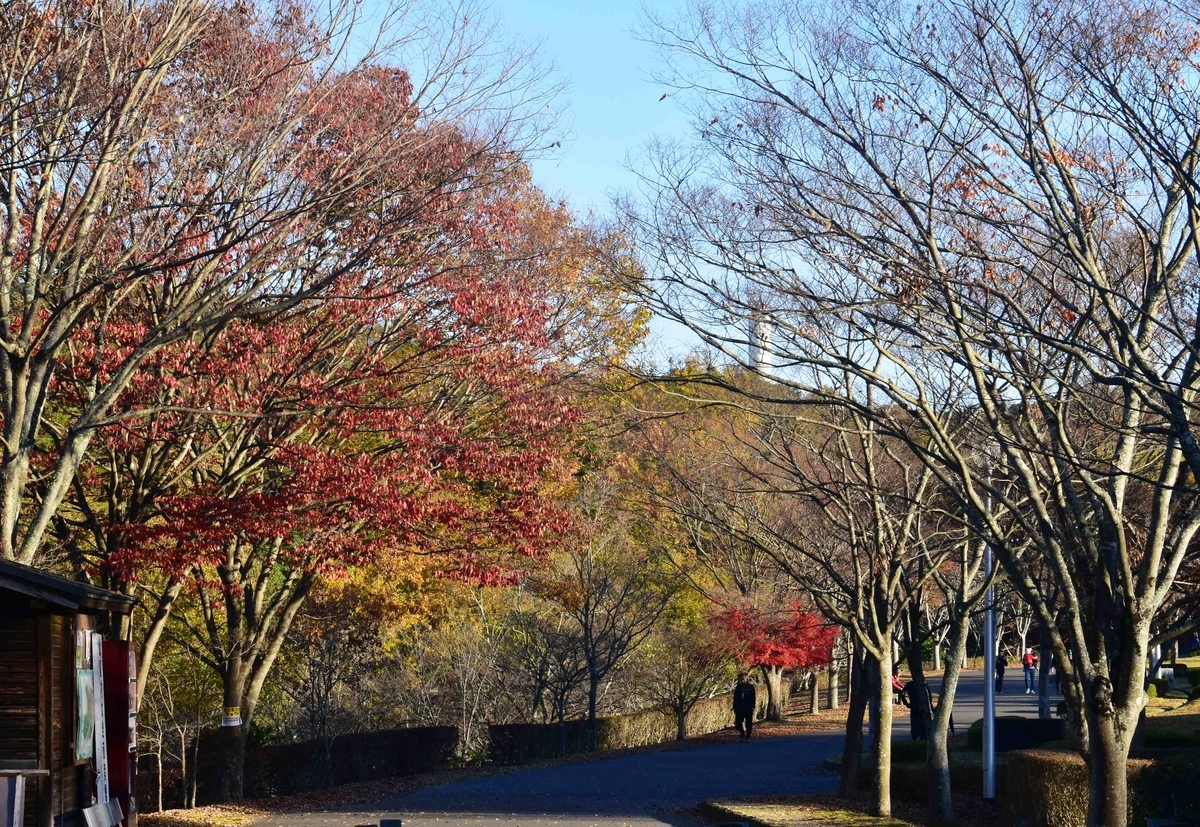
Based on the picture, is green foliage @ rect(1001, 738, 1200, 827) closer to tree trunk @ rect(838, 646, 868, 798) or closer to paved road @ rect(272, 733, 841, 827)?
tree trunk @ rect(838, 646, 868, 798)

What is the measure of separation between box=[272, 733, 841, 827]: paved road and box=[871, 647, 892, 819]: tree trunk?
7.88ft

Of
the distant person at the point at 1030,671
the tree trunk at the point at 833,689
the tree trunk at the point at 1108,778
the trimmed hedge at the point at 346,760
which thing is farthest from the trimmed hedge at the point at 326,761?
the distant person at the point at 1030,671

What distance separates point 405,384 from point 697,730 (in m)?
20.1

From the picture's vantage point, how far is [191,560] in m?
14.4

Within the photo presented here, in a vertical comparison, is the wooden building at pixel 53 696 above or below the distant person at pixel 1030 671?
above

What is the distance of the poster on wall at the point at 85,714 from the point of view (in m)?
10.2

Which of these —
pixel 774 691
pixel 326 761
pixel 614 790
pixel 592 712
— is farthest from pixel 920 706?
pixel 774 691

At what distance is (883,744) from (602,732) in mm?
14539

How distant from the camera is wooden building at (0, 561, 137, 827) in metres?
9.83

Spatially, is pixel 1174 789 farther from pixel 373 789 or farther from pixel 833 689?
pixel 833 689

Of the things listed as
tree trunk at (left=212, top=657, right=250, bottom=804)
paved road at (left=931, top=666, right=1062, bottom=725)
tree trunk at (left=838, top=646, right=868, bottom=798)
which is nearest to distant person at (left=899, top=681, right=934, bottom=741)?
tree trunk at (left=838, top=646, right=868, bottom=798)

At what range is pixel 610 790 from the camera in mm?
20672

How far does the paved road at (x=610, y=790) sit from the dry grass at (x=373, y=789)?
608mm

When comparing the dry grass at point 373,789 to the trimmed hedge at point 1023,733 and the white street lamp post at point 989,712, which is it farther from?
the white street lamp post at point 989,712
